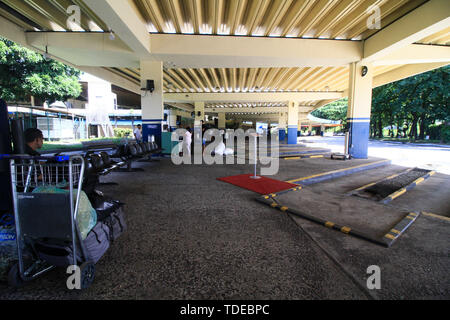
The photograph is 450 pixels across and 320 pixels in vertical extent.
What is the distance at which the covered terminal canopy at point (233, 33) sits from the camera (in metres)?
5.73

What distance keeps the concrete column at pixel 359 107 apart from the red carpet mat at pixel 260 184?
6073 millimetres

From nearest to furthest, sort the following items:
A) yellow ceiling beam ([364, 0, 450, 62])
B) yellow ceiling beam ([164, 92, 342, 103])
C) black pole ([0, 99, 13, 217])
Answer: black pole ([0, 99, 13, 217]) < yellow ceiling beam ([364, 0, 450, 62]) < yellow ceiling beam ([164, 92, 342, 103])

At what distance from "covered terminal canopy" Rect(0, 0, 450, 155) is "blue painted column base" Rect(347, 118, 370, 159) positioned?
54 mm

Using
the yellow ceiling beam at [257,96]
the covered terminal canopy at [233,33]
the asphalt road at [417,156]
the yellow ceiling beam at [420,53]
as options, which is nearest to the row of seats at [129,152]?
the covered terminal canopy at [233,33]

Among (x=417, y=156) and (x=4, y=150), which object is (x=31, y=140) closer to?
(x=4, y=150)

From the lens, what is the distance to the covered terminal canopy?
A: 18.8 ft

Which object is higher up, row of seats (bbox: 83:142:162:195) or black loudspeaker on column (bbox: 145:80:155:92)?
black loudspeaker on column (bbox: 145:80:155:92)

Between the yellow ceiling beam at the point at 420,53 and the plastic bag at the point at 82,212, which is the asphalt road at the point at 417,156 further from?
the plastic bag at the point at 82,212

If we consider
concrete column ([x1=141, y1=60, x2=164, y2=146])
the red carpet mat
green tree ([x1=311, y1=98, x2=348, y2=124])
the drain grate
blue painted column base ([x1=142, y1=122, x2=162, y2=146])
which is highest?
green tree ([x1=311, y1=98, x2=348, y2=124])

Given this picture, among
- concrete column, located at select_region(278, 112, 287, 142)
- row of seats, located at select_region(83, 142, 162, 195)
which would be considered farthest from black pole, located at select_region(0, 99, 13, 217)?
concrete column, located at select_region(278, 112, 287, 142)

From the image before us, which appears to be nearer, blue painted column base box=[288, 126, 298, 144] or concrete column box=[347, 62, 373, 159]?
concrete column box=[347, 62, 373, 159]

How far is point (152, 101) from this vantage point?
8727mm

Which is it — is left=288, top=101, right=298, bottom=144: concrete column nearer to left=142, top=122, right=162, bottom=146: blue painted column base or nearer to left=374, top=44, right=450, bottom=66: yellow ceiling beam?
left=374, top=44, right=450, bottom=66: yellow ceiling beam
